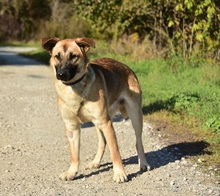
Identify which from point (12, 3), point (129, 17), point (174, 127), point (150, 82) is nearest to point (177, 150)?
point (174, 127)

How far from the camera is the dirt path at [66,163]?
234 inches

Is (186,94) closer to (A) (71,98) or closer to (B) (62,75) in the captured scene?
(A) (71,98)

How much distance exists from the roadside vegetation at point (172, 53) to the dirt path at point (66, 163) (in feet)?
1.89

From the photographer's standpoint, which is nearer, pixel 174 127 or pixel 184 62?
pixel 174 127

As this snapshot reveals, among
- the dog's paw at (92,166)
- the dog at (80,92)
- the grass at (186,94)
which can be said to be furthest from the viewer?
the grass at (186,94)

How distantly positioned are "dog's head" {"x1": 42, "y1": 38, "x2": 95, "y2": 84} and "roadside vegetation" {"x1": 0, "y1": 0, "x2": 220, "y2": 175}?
2.08m

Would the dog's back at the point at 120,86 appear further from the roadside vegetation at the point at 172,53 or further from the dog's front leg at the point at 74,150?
the roadside vegetation at the point at 172,53

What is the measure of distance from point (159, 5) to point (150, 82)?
16.1 feet

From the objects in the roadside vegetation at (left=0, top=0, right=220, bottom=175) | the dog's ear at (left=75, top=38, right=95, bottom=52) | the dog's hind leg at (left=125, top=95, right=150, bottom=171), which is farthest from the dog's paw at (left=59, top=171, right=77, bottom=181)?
the roadside vegetation at (left=0, top=0, right=220, bottom=175)

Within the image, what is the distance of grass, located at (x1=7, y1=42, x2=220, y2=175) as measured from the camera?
28.0ft

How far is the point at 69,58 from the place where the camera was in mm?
6082

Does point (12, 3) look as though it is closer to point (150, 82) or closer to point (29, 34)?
point (29, 34)

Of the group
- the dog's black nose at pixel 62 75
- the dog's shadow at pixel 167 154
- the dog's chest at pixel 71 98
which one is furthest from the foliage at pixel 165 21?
the dog's black nose at pixel 62 75

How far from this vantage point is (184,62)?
1487cm
